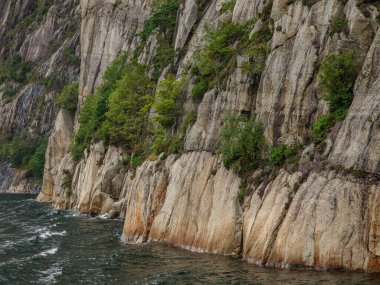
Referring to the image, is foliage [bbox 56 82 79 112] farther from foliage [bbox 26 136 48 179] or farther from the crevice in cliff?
the crevice in cliff

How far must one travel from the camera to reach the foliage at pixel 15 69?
152 meters

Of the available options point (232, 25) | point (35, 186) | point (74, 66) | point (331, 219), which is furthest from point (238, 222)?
point (74, 66)

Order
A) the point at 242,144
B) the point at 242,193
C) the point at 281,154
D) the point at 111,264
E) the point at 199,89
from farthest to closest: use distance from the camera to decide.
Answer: the point at 199,89 < the point at 242,144 < the point at 242,193 < the point at 281,154 < the point at 111,264

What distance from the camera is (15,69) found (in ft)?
511

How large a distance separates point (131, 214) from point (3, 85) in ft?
390

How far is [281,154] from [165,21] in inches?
1924

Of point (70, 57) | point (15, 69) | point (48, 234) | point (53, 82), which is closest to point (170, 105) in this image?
point (48, 234)

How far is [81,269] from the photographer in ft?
116

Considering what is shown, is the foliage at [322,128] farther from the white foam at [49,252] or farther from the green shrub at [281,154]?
the white foam at [49,252]

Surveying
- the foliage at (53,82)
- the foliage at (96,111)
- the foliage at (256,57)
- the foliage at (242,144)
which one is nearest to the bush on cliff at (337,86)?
the foliage at (242,144)

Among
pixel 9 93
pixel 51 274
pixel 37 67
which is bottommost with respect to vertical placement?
pixel 51 274

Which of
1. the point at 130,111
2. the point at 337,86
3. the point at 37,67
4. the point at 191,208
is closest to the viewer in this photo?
the point at 337,86

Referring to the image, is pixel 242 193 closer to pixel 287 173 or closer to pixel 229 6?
pixel 287 173

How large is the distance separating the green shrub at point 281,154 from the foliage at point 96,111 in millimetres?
46025
